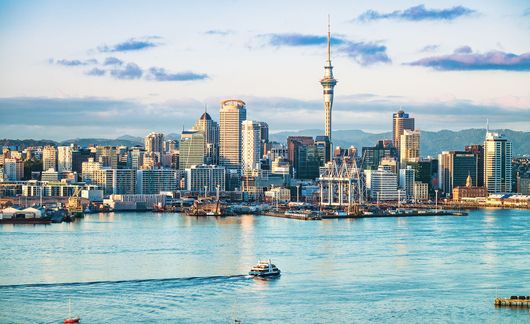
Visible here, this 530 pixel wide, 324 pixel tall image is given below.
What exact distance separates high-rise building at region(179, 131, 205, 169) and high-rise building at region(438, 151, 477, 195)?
1658 centimetres

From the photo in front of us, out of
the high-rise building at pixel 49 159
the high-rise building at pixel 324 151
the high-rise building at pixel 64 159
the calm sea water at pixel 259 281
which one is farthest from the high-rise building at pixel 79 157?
the calm sea water at pixel 259 281

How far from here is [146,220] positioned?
40.2 metres

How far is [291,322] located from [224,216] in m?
30.7

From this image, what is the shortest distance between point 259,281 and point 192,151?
2106 inches

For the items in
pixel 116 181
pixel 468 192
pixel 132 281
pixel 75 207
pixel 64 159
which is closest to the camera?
pixel 132 281

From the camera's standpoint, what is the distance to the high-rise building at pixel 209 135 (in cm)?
7600

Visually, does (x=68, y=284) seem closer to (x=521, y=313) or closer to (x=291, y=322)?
(x=291, y=322)

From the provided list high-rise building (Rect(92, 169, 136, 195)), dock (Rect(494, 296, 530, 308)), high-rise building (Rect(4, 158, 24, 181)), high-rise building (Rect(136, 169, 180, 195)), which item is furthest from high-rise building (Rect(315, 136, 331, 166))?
dock (Rect(494, 296, 530, 308))

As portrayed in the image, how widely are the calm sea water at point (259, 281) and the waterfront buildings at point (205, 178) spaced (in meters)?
32.0

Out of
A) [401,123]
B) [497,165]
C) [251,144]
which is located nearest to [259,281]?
[497,165]

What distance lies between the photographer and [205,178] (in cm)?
6450

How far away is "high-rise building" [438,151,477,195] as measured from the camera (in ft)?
233

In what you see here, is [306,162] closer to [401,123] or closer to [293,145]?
[293,145]

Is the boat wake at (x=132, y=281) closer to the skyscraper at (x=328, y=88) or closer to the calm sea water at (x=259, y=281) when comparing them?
the calm sea water at (x=259, y=281)
